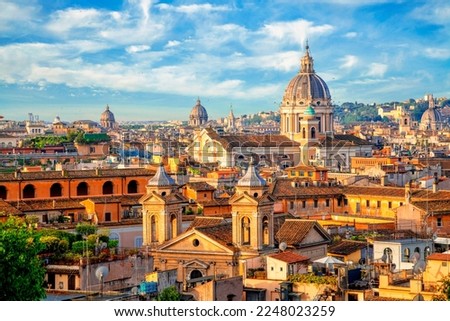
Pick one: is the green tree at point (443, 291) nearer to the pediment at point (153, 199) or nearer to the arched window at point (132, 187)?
the pediment at point (153, 199)

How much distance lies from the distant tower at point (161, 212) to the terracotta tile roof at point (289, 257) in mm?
1159

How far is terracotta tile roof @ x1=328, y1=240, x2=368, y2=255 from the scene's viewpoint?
813 cm

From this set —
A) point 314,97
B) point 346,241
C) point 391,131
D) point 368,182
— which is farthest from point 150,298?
point 391,131

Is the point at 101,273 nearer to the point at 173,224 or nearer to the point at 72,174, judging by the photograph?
the point at 173,224

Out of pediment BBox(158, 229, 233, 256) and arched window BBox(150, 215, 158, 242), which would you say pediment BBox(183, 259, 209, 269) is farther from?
arched window BBox(150, 215, 158, 242)

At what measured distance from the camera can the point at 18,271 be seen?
5.96 metres

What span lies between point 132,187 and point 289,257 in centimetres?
547

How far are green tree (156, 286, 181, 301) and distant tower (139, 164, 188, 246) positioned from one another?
1.97 metres

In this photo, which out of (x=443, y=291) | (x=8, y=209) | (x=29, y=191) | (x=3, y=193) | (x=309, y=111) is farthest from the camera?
(x=309, y=111)

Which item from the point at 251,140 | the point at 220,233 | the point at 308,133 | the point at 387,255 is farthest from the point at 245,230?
the point at 308,133

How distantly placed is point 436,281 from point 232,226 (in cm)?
210

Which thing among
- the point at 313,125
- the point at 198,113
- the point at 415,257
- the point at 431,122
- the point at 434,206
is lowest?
the point at 415,257

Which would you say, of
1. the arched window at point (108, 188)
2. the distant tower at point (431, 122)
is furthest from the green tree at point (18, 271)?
the distant tower at point (431, 122)
